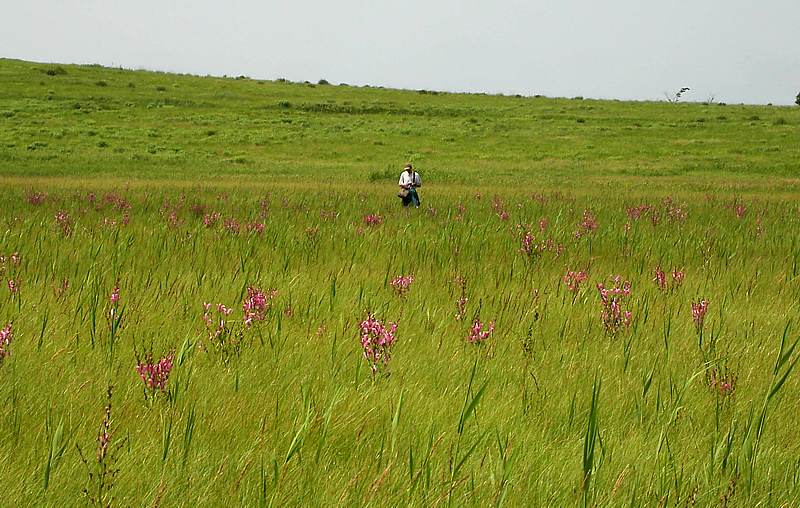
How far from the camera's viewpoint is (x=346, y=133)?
1645 inches

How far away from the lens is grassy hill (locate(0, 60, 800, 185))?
29.7 m

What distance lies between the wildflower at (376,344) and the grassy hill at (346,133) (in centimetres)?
2058

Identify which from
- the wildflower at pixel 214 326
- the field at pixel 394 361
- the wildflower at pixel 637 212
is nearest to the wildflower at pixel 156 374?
the field at pixel 394 361

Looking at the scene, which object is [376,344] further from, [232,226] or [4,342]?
[232,226]

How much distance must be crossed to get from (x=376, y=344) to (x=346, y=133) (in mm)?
39773

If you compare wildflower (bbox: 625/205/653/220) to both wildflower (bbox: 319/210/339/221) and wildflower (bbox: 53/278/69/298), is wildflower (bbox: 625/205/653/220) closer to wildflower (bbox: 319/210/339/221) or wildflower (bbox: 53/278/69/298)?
wildflower (bbox: 319/210/339/221)

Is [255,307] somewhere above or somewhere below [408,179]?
below

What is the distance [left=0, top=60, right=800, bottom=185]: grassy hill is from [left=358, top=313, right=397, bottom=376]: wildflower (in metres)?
20.6

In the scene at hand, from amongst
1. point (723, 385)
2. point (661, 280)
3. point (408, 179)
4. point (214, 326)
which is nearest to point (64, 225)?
point (214, 326)

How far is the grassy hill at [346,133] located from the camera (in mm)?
29688

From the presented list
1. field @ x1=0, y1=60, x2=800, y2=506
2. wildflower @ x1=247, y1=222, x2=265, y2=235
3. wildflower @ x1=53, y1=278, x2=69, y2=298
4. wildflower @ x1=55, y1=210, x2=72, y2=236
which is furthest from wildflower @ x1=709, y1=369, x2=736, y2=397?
wildflower @ x1=55, y1=210, x2=72, y2=236

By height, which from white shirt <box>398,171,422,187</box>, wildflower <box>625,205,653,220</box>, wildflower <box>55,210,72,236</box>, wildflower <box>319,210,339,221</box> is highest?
white shirt <box>398,171,422,187</box>

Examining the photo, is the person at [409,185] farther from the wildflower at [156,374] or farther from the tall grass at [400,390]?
the wildflower at [156,374]

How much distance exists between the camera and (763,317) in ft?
14.3
